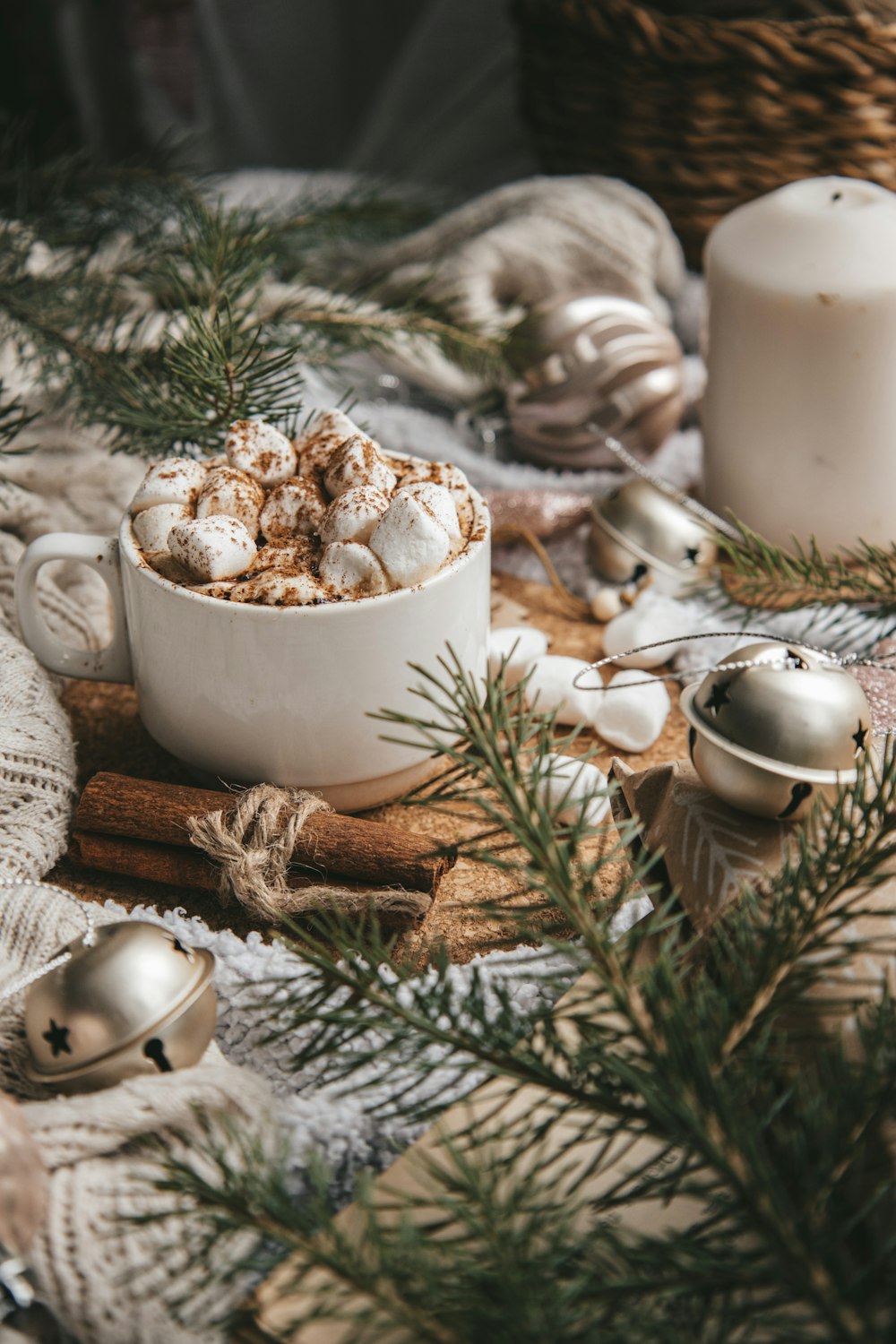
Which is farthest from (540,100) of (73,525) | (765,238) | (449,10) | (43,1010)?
(43,1010)

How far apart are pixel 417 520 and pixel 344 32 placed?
40.5 inches

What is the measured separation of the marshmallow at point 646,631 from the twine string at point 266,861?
0.22m

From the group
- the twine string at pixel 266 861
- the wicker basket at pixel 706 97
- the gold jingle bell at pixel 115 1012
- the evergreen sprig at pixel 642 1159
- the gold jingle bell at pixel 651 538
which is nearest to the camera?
the evergreen sprig at pixel 642 1159

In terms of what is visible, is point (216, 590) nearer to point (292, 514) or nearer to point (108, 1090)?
point (292, 514)

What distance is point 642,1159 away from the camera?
1.32ft

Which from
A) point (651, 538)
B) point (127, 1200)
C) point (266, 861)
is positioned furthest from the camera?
point (651, 538)

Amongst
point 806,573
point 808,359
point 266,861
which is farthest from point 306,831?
point 808,359

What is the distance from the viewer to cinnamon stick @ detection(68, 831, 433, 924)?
53 cm

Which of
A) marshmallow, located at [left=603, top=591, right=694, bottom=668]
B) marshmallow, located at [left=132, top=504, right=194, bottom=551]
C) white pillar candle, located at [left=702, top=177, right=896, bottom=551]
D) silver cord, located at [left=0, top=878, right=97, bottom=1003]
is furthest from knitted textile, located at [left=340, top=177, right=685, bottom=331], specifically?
silver cord, located at [left=0, top=878, right=97, bottom=1003]

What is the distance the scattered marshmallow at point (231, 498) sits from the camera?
0.55m

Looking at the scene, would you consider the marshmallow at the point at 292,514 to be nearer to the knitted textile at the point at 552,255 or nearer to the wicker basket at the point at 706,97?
the knitted textile at the point at 552,255

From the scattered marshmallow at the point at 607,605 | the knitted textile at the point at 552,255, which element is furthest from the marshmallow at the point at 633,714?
the knitted textile at the point at 552,255

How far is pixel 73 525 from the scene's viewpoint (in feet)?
2.39

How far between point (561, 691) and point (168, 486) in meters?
0.21
